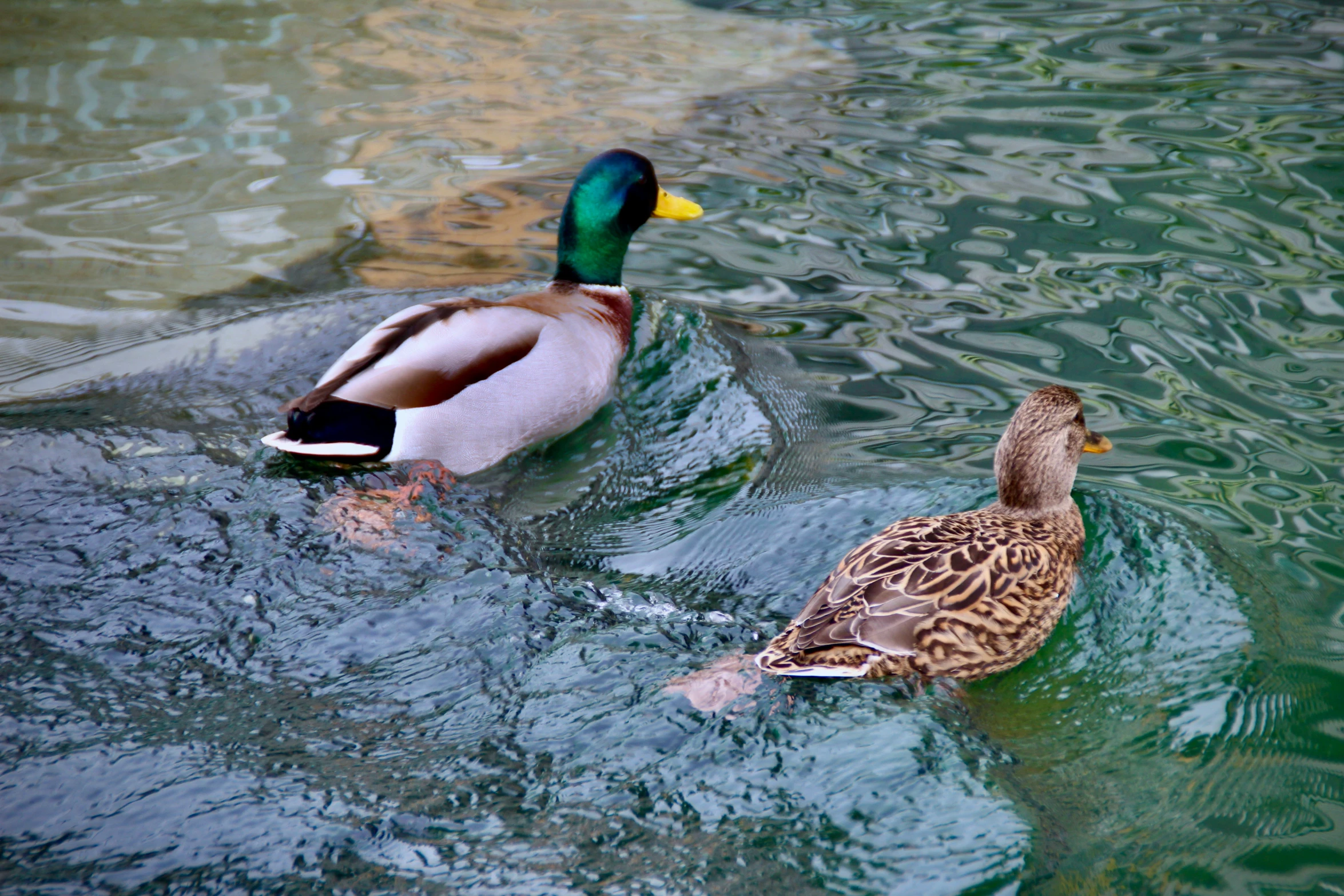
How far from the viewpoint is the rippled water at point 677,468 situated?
10.6ft

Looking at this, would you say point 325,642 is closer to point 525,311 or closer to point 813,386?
point 525,311

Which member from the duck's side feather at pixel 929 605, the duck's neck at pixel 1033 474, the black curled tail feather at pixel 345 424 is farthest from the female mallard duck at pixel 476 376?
the duck's neck at pixel 1033 474

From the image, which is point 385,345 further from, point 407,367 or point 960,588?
point 960,588

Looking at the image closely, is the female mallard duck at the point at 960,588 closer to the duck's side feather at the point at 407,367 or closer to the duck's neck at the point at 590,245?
the duck's side feather at the point at 407,367

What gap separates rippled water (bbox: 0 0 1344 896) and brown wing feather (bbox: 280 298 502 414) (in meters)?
0.33

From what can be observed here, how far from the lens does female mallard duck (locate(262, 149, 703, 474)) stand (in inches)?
200

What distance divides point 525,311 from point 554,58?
221 inches

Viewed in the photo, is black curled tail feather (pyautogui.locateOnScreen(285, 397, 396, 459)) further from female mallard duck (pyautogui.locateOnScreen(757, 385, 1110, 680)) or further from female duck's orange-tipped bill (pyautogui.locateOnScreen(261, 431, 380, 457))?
female mallard duck (pyautogui.locateOnScreen(757, 385, 1110, 680))

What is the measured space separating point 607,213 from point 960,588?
3377mm

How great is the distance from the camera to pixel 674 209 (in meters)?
6.66

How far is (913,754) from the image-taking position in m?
3.42

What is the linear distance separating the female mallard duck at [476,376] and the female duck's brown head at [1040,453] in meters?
2.24

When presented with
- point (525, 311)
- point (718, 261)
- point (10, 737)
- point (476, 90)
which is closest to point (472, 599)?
point (10, 737)

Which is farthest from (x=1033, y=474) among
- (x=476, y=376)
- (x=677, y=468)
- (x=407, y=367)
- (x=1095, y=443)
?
(x=407, y=367)
